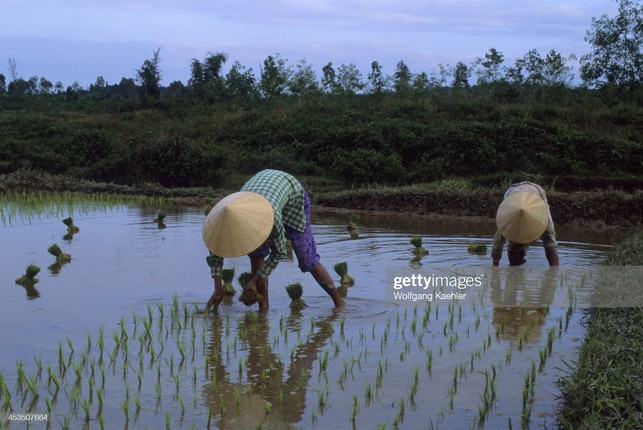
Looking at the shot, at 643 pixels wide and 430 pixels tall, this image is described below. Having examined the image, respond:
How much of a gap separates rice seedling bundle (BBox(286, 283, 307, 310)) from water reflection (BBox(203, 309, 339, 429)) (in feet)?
0.92

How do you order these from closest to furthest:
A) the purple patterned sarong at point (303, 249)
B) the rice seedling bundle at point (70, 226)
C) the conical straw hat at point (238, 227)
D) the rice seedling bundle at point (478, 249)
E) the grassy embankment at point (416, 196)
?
the conical straw hat at point (238, 227)
the purple patterned sarong at point (303, 249)
the rice seedling bundle at point (478, 249)
the rice seedling bundle at point (70, 226)
the grassy embankment at point (416, 196)

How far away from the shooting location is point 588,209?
1247 cm

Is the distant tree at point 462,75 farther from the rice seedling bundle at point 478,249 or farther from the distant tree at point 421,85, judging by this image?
the rice seedling bundle at point 478,249

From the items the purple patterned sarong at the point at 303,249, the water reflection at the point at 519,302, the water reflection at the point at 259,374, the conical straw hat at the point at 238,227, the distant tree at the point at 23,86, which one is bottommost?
the water reflection at the point at 259,374

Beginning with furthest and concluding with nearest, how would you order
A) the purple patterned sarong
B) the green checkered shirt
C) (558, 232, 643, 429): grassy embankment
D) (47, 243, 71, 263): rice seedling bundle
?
(47, 243, 71, 263): rice seedling bundle → the purple patterned sarong → the green checkered shirt → (558, 232, 643, 429): grassy embankment

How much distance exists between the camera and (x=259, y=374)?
16.6 ft

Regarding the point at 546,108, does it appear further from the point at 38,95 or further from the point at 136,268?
the point at 38,95

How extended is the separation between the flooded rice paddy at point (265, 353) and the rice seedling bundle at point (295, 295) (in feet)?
0.23

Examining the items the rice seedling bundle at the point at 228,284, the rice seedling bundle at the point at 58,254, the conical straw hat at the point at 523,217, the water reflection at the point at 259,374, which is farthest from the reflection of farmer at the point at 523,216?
the rice seedling bundle at the point at 58,254

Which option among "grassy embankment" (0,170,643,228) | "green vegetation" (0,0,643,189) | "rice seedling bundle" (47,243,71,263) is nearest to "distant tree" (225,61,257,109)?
"green vegetation" (0,0,643,189)

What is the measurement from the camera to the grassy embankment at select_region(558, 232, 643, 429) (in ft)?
11.8

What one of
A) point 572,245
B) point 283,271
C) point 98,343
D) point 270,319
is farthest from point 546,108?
point 98,343

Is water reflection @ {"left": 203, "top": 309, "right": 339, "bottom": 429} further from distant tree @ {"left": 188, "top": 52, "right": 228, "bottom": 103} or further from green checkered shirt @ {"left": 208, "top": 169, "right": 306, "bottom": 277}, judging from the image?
distant tree @ {"left": 188, "top": 52, "right": 228, "bottom": 103}

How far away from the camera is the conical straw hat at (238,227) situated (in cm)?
554
